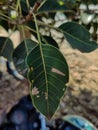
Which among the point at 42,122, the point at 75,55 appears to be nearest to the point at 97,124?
the point at 42,122

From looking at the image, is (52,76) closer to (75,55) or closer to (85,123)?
(85,123)

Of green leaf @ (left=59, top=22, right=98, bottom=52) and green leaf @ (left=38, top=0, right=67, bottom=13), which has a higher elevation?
green leaf @ (left=38, top=0, right=67, bottom=13)

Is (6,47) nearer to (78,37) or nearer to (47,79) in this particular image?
(78,37)

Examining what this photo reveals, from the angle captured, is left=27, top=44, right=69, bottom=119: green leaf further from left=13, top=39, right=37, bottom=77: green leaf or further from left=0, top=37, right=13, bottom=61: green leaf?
left=0, top=37, right=13, bottom=61: green leaf

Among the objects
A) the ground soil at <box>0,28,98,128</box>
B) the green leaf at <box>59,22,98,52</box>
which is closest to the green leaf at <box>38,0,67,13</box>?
the green leaf at <box>59,22,98,52</box>

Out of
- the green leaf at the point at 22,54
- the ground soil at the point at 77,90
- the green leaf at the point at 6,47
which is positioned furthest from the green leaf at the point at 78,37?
the ground soil at the point at 77,90

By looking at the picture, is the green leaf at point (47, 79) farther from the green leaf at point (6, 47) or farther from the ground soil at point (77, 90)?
the ground soil at point (77, 90)

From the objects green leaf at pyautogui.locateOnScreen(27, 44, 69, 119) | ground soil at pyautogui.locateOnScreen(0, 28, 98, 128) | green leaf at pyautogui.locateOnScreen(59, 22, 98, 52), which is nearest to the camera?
green leaf at pyautogui.locateOnScreen(27, 44, 69, 119)
